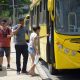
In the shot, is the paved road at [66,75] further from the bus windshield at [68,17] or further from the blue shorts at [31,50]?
the bus windshield at [68,17]

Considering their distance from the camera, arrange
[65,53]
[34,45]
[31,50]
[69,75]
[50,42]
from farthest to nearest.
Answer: [69,75], [31,50], [34,45], [50,42], [65,53]

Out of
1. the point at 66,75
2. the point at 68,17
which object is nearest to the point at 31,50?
the point at 66,75

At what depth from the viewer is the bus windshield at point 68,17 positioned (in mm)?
11508

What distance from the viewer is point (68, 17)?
1157 cm

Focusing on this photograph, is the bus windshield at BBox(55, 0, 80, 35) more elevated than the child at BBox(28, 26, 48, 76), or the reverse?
the bus windshield at BBox(55, 0, 80, 35)

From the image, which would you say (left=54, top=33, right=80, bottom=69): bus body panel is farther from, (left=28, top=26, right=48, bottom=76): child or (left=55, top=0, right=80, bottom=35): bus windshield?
(left=28, top=26, right=48, bottom=76): child

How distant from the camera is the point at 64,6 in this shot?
11656mm

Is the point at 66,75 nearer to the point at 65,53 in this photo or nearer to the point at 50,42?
the point at 50,42

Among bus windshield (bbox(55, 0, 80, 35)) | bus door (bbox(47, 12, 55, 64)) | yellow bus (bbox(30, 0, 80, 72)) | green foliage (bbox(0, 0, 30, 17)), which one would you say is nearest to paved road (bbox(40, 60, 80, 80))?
bus door (bbox(47, 12, 55, 64))

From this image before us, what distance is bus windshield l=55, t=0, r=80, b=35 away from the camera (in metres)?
11.5

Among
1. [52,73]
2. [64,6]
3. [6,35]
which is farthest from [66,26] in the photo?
[6,35]

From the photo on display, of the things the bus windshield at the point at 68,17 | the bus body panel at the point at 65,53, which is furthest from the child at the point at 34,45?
the bus body panel at the point at 65,53

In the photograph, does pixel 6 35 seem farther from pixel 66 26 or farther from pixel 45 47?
pixel 66 26

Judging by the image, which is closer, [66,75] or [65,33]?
[65,33]
